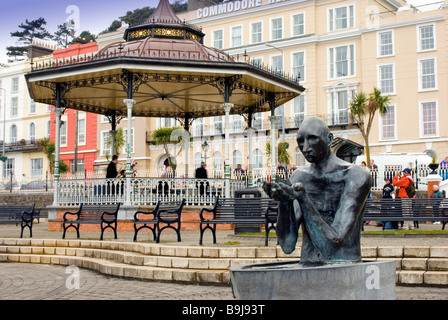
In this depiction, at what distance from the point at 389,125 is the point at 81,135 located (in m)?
28.0

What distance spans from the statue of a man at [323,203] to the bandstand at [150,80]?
1310 centimetres

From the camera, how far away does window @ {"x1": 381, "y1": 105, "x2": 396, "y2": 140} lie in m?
38.2

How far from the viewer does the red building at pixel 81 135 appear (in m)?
50.8

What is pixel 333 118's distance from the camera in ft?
133

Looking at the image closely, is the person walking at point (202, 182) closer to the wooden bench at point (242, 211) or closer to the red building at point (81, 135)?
the wooden bench at point (242, 211)

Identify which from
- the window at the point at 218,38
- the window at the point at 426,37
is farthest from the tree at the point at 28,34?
the window at the point at 426,37

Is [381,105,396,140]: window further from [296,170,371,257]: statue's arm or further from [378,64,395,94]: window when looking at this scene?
[296,170,371,257]: statue's arm

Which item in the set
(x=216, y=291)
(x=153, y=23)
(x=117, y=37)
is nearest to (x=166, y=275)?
(x=216, y=291)

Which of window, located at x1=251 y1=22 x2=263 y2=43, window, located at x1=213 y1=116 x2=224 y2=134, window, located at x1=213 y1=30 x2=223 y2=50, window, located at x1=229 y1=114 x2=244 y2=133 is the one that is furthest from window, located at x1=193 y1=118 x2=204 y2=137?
window, located at x1=251 y1=22 x2=263 y2=43

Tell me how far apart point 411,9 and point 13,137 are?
4101 cm

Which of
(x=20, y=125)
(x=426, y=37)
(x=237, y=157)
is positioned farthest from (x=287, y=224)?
(x=20, y=125)

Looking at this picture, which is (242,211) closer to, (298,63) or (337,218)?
(337,218)

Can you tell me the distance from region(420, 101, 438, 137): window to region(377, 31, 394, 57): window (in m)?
4.39
